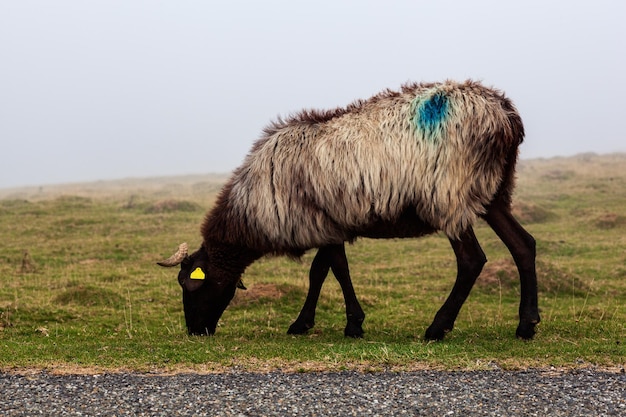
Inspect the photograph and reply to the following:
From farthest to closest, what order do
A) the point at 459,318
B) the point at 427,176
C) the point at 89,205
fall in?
the point at 89,205
the point at 459,318
the point at 427,176

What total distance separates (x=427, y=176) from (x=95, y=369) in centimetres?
464

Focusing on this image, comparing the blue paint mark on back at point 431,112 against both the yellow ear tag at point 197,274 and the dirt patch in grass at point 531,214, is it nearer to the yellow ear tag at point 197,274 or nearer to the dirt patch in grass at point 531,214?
the yellow ear tag at point 197,274

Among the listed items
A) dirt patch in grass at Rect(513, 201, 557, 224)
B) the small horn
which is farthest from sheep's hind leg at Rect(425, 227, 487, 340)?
dirt patch in grass at Rect(513, 201, 557, 224)

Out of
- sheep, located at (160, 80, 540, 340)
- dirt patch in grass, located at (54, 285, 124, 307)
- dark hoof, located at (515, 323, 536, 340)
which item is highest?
sheep, located at (160, 80, 540, 340)

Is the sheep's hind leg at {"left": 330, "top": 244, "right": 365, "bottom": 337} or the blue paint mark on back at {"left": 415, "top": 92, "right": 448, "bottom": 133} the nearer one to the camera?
the blue paint mark on back at {"left": 415, "top": 92, "right": 448, "bottom": 133}

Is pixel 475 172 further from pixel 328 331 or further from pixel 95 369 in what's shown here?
pixel 95 369

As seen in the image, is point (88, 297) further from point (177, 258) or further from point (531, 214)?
point (531, 214)

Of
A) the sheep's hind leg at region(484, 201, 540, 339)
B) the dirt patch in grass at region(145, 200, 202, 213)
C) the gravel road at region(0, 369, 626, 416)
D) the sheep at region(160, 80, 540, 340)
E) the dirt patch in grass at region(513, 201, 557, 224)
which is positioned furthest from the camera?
the dirt patch in grass at region(145, 200, 202, 213)

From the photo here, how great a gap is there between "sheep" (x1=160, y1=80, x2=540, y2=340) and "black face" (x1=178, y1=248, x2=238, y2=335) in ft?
0.06

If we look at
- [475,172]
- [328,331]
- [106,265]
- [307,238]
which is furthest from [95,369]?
[106,265]

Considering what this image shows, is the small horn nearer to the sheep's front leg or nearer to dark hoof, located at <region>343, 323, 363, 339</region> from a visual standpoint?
the sheep's front leg

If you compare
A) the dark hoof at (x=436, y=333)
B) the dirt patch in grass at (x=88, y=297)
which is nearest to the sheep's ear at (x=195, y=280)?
the dark hoof at (x=436, y=333)

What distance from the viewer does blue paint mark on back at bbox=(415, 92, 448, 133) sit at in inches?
324

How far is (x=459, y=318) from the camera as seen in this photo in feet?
37.3
